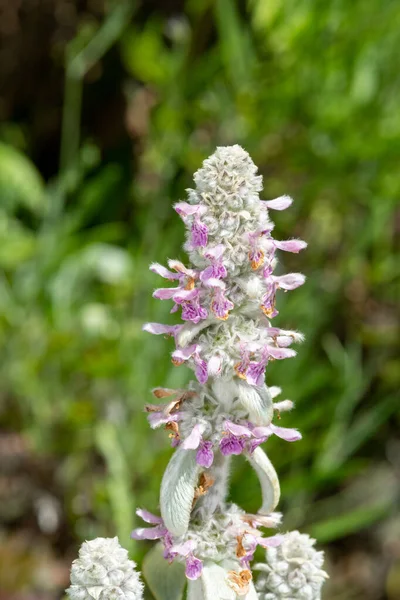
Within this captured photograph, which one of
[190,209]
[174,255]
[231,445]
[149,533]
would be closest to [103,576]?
[149,533]

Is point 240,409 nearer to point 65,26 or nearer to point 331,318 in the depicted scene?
point 331,318

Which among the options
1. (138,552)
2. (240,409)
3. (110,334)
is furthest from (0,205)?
(240,409)

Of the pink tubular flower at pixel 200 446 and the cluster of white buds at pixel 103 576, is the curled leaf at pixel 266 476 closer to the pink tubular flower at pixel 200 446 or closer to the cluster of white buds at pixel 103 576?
the pink tubular flower at pixel 200 446

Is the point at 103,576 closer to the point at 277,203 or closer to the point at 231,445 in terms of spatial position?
the point at 231,445

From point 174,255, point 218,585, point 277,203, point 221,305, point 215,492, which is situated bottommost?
point 218,585

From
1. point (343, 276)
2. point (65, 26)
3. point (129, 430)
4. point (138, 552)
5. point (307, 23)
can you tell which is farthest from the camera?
point (65, 26)

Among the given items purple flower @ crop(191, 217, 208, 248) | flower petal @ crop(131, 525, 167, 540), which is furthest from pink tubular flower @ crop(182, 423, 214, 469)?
purple flower @ crop(191, 217, 208, 248)

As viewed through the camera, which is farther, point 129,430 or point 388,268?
point 388,268

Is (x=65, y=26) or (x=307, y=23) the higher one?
(x=65, y=26)
